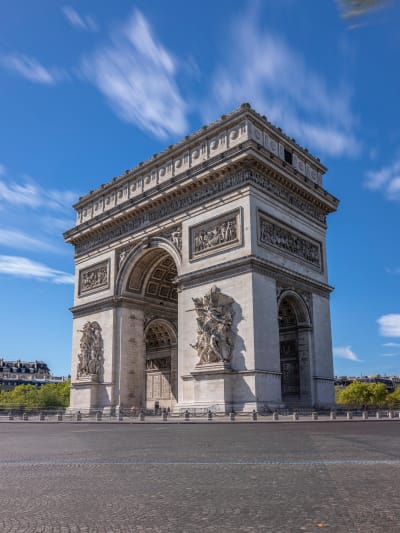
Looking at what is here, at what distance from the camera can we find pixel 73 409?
36.3 m

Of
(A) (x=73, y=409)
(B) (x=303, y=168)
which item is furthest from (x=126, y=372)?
(B) (x=303, y=168)

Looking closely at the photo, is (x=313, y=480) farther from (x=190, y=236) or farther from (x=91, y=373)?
(x=91, y=373)

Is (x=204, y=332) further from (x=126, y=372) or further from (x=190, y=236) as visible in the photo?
(x=126, y=372)

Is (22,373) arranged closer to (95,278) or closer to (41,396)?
(41,396)

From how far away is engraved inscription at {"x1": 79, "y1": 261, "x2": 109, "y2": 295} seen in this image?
37.7 m

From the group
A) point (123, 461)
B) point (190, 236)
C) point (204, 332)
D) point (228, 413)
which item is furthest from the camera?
point (190, 236)

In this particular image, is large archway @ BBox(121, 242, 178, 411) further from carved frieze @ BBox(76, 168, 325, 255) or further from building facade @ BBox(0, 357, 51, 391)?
building facade @ BBox(0, 357, 51, 391)

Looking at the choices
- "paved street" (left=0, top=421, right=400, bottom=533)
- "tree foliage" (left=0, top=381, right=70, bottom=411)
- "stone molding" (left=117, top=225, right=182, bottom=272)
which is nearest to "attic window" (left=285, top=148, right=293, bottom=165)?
"stone molding" (left=117, top=225, right=182, bottom=272)

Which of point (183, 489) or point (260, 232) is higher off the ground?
point (260, 232)

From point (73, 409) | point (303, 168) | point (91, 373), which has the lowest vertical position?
point (73, 409)

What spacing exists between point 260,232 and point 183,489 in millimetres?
23927

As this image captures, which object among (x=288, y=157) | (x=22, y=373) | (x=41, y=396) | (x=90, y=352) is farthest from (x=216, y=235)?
(x=22, y=373)

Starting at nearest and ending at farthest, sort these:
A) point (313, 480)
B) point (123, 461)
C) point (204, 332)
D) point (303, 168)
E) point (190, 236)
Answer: point (313, 480), point (123, 461), point (204, 332), point (190, 236), point (303, 168)

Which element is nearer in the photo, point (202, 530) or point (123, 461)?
point (202, 530)
